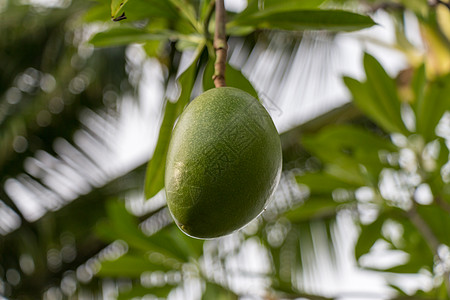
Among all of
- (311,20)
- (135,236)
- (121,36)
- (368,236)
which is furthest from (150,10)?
(368,236)

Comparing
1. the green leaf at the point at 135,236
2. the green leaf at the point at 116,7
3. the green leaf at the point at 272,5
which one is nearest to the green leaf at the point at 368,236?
the green leaf at the point at 135,236

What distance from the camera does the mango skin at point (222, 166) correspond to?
1.61ft

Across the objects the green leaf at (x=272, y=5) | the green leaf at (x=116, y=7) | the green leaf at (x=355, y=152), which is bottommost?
the green leaf at (x=355, y=152)

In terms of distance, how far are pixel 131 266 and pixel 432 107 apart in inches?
26.2

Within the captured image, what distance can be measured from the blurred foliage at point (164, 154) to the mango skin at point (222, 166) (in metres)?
0.15

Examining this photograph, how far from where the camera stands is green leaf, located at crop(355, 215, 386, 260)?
111cm

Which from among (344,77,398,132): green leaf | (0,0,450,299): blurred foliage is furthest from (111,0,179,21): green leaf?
(344,77,398,132): green leaf

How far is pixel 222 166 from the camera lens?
492 mm

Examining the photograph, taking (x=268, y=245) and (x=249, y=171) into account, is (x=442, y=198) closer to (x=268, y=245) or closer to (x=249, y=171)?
(x=249, y=171)

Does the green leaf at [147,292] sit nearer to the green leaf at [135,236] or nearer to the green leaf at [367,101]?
the green leaf at [135,236]

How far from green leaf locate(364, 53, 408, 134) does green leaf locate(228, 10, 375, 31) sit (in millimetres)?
411

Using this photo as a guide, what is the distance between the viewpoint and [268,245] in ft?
7.37

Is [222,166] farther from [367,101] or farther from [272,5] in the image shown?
[367,101]

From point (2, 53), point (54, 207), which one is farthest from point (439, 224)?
point (2, 53)
